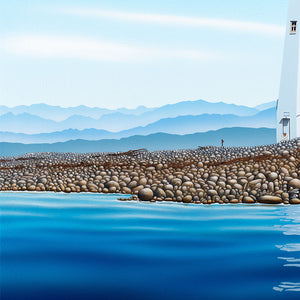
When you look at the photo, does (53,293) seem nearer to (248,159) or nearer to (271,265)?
→ (271,265)

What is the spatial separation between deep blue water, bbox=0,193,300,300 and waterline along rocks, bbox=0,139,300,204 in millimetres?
1087

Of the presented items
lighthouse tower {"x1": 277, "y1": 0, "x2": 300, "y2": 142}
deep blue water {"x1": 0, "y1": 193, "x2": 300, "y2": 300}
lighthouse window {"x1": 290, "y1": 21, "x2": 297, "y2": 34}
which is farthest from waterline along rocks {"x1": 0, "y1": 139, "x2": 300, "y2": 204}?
lighthouse window {"x1": 290, "y1": 21, "x2": 297, "y2": 34}

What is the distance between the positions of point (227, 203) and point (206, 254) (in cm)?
574

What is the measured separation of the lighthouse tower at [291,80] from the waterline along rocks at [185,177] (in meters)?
4.11

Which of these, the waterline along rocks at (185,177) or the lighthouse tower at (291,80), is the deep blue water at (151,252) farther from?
the lighthouse tower at (291,80)

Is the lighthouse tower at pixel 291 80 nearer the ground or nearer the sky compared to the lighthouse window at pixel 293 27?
nearer the ground

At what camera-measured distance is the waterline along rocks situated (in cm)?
1341

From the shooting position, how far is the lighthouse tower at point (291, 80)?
21.5 meters

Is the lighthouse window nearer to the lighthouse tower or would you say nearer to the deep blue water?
the lighthouse tower

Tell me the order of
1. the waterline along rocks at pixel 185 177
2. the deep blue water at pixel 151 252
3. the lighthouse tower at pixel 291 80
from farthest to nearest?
the lighthouse tower at pixel 291 80 < the waterline along rocks at pixel 185 177 < the deep blue water at pixel 151 252

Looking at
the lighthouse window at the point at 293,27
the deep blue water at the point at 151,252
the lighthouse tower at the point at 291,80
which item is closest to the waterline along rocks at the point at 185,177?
the deep blue water at the point at 151,252

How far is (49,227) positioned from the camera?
9.80 meters

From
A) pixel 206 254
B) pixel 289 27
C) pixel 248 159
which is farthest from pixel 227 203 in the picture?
pixel 289 27

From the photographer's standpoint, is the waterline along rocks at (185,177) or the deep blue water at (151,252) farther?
the waterline along rocks at (185,177)
